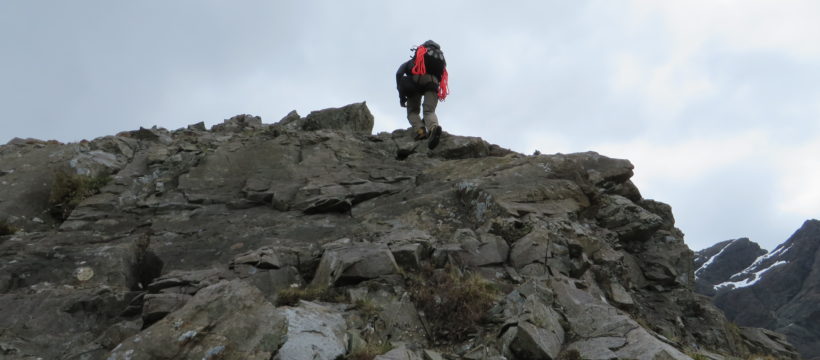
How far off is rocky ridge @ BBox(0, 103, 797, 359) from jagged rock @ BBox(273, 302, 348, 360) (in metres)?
0.03

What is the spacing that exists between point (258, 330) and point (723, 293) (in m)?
128

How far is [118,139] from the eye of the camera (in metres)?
16.0

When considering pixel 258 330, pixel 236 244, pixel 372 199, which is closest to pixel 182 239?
pixel 236 244

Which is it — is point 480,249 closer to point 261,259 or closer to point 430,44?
point 261,259

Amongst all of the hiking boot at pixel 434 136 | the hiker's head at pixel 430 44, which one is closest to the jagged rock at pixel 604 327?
the hiking boot at pixel 434 136

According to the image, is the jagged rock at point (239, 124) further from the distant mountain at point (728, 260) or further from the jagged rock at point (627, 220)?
the distant mountain at point (728, 260)

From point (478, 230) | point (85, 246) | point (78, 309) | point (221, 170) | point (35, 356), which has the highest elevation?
point (221, 170)

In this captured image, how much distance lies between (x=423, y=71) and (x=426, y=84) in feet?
1.40

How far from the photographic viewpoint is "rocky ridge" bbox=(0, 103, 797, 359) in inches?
283

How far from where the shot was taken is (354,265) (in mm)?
9023

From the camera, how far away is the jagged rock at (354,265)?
8891 millimetres

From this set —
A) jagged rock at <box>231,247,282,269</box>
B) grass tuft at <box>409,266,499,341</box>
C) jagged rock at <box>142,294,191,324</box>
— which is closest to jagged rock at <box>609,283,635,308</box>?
grass tuft at <box>409,266,499,341</box>

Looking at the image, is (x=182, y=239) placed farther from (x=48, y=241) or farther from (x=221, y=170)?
(x=221, y=170)

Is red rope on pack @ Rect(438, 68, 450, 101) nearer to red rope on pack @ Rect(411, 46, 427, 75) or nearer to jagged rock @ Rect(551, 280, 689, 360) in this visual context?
red rope on pack @ Rect(411, 46, 427, 75)
